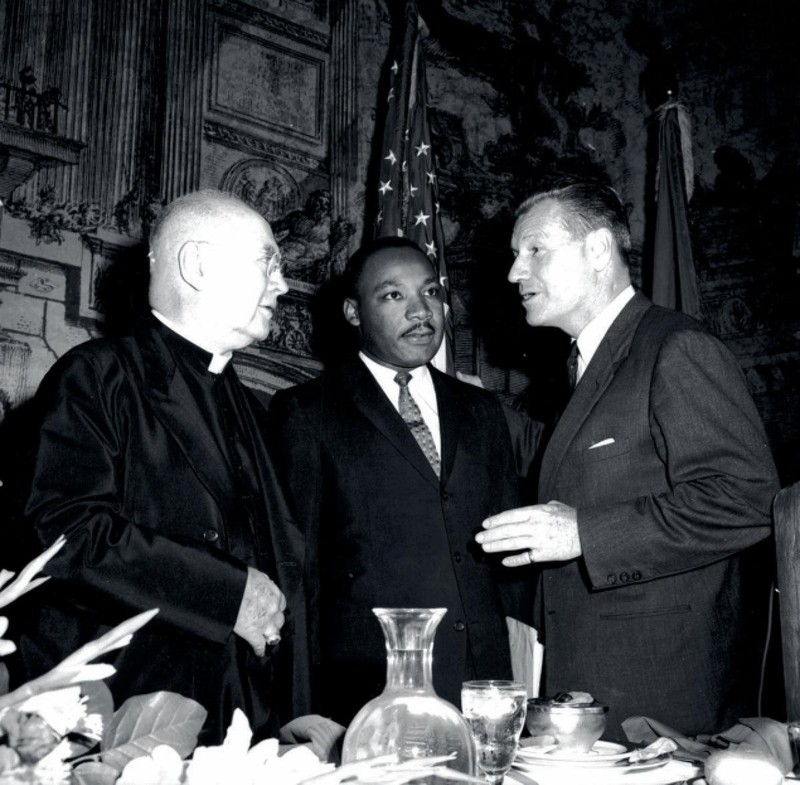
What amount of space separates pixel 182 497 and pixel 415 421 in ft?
3.62

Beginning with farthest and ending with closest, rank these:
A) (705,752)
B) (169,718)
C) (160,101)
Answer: (160,101), (705,752), (169,718)

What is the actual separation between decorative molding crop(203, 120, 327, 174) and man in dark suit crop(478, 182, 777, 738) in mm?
3205

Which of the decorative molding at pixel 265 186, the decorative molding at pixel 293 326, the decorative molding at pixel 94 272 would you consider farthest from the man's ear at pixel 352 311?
the decorative molding at pixel 265 186

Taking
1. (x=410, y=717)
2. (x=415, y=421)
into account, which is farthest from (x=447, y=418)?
(x=410, y=717)

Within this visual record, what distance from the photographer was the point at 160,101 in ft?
16.5

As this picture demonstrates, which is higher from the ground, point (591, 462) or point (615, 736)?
point (591, 462)

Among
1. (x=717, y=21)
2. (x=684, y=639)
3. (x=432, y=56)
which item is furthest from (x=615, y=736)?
(x=717, y=21)

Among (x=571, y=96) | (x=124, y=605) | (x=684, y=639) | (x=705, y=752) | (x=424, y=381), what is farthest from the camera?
(x=571, y=96)

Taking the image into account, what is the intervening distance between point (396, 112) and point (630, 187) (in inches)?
99.7

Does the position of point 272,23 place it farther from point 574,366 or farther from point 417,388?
point 574,366

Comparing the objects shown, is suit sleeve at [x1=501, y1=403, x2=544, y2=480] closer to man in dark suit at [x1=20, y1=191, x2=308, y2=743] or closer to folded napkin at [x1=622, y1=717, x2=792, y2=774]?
man in dark suit at [x1=20, y1=191, x2=308, y2=743]

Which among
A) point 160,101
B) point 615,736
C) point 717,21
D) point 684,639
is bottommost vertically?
point 615,736

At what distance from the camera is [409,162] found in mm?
5332

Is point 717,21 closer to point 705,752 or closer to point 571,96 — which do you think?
point 571,96
